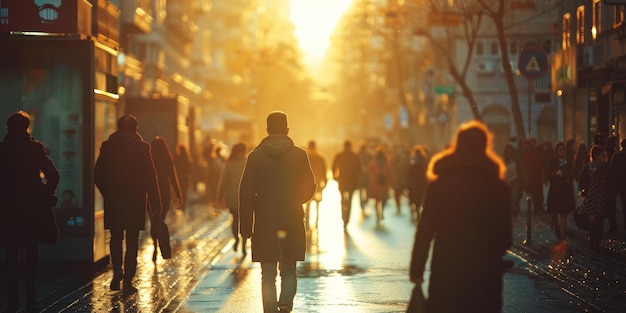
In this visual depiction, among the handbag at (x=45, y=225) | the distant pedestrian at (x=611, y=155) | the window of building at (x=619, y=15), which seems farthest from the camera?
the window of building at (x=619, y=15)

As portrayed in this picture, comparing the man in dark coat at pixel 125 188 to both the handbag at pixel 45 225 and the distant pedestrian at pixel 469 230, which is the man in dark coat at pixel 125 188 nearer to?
the handbag at pixel 45 225

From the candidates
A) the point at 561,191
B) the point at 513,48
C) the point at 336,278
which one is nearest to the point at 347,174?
the point at 561,191

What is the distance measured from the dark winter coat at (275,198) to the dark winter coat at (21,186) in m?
2.52

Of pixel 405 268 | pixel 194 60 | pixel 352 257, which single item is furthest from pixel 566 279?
pixel 194 60

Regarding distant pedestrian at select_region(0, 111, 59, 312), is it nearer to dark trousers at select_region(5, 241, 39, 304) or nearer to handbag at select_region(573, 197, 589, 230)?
dark trousers at select_region(5, 241, 39, 304)

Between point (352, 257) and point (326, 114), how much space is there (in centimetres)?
14185

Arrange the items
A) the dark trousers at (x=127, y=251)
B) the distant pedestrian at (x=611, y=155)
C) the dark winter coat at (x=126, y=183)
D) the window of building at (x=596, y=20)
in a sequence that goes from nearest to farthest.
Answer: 1. the dark winter coat at (x=126, y=183)
2. the dark trousers at (x=127, y=251)
3. the distant pedestrian at (x=611, y=155)
4. the window of building at (x=596, y=20)

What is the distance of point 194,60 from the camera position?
313 ft

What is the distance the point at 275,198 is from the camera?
11172 mm

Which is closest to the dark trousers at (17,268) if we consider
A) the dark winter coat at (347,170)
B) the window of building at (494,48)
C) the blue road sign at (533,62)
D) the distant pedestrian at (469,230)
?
the distant pedestrian at (469,230)

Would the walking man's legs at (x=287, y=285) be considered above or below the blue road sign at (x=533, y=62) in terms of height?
below

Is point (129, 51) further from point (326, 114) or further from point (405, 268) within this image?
point (326, 114)

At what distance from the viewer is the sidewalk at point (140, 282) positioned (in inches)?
528

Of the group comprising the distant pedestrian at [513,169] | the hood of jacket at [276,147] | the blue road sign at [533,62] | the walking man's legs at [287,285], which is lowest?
the walking man's legs at [287,285]
